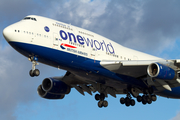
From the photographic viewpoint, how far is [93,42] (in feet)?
101

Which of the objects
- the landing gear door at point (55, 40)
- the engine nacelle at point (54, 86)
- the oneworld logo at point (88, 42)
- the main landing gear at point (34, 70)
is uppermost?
the oneworld logo at point (88, 42)

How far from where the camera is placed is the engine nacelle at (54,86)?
37.9 m

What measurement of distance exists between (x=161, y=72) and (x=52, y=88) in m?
14.3

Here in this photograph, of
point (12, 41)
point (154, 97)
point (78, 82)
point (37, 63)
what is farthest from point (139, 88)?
point (12, 41)

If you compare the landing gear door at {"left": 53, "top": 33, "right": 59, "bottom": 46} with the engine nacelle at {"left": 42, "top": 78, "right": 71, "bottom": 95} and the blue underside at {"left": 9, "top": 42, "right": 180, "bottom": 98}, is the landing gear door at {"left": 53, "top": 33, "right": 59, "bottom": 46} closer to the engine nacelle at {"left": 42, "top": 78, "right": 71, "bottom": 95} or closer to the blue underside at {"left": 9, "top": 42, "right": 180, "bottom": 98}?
the blue underside at {"left": 9, "top": 42, "right": 180, "bottom": 98}

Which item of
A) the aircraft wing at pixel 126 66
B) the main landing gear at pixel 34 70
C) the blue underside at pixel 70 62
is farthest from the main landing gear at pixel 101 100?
the main landing gear at pixel 34 70

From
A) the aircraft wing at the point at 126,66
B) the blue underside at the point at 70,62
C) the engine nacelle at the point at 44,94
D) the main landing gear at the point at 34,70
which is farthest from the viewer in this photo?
the engine nacelle at the point at 44,94

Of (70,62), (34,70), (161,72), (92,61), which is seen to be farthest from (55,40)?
(161,72)

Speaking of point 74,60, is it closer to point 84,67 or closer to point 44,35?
point 84,67

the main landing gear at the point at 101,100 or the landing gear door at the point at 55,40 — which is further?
the main landing gear at the point at 101,100

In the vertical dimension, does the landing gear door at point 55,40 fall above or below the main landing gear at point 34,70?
above

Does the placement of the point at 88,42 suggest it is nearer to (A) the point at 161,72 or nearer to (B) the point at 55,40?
(B) the point at 55,40

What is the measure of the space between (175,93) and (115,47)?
34.0ft

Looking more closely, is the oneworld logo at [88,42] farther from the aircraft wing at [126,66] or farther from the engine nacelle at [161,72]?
the engine nacelle at [161,72]
